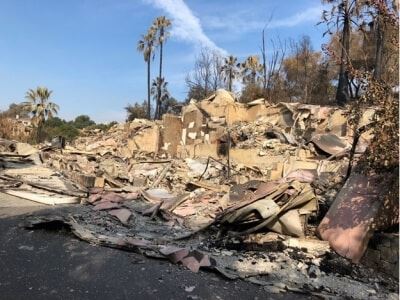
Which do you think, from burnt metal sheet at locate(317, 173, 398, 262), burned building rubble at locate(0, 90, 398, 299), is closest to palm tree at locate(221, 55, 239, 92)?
burned building rubble at locate(0, 90, 398, 299)

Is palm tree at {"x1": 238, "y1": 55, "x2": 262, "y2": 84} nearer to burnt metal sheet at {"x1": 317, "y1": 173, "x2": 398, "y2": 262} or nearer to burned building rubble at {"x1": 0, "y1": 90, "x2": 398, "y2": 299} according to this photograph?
burned building rubble at {"x1": 0, "y1": 90, "x2": 398, "y2": 299}

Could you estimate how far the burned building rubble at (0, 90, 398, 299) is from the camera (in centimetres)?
543

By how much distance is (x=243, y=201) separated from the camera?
24.0ft

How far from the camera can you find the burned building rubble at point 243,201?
5434 mm

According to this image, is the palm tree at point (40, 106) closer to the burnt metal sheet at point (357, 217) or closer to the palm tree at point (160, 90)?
the palm tree at point (160, 90)

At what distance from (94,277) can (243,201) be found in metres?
3.18

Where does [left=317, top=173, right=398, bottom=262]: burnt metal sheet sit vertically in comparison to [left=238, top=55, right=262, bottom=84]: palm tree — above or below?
below

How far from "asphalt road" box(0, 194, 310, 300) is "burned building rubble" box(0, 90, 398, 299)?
220mm

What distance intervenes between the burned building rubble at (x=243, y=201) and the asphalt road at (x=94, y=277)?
0.22 metres

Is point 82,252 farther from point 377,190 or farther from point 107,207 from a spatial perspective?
point 377,190

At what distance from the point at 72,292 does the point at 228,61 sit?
115 ft

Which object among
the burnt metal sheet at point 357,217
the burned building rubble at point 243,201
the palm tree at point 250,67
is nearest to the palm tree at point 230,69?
the palm tree at point 250,67

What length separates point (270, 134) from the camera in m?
16.5

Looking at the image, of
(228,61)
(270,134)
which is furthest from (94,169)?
(228,61)
